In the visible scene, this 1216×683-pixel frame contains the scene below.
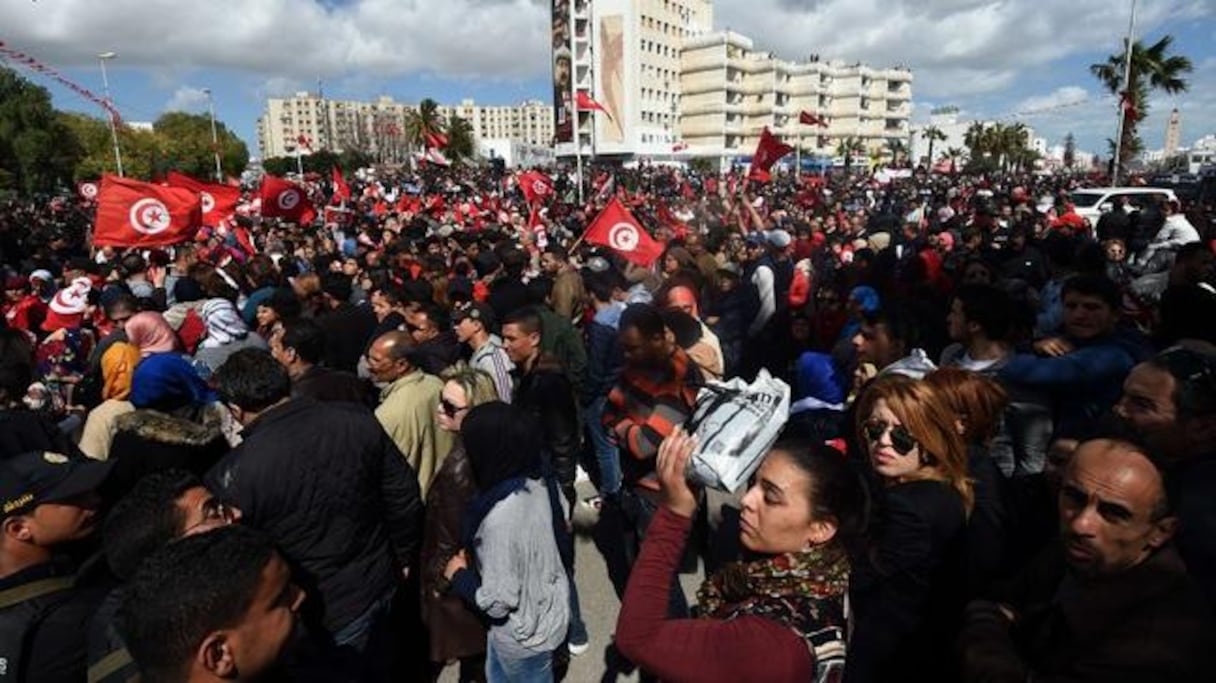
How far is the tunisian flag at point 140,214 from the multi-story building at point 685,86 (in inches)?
2521

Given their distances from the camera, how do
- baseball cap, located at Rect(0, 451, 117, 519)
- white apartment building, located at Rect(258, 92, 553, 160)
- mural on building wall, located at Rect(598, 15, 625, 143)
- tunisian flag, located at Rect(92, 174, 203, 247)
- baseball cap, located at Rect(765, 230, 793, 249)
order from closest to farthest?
baseball cap, located at Rect(0, 451, 117, 519) < tunisian flag, located at Rect(92, 174, 203, 247) < baseball cap, located at Rect(765, 230, 793, 249) < mural on building wall, located at Rect(598, 15, 625, 143) < white apartment building, located at Rect(258, 92, 553, 160)

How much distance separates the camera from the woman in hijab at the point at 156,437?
116 inches

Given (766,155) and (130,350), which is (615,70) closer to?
(766,155)

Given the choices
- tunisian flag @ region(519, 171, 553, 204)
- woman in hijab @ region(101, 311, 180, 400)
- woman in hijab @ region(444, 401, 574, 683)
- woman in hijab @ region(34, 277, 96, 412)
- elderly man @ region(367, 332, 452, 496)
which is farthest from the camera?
tunisian flag @ region(519, 171, 553, 204)

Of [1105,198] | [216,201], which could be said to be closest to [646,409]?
[216,201]

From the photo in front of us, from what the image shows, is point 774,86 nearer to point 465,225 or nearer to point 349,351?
point 465,225

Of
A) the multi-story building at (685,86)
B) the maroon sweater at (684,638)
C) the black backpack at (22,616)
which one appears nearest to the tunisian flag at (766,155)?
the maroon sweater at (684,638)

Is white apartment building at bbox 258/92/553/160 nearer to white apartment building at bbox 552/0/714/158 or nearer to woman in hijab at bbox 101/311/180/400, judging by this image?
white apartment building at bbox 552/0/714/158

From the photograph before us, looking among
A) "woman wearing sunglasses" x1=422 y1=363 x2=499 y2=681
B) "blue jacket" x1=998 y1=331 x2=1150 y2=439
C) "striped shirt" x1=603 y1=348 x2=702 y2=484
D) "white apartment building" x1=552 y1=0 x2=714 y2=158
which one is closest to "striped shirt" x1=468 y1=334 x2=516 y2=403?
"striped shirt" x1=603 y1=348 x2=702 y2=484

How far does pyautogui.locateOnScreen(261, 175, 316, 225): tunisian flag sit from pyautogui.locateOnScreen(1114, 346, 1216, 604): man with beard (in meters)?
11.0

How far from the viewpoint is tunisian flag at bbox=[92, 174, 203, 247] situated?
7.18 metres

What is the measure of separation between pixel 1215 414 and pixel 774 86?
94.1 m

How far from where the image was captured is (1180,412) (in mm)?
2436

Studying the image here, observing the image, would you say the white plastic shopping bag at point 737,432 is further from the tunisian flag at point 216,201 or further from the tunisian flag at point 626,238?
the tunisian flag at point 216,201
